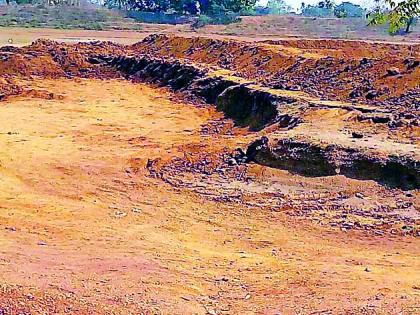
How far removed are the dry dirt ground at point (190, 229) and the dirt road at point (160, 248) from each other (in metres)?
0.03

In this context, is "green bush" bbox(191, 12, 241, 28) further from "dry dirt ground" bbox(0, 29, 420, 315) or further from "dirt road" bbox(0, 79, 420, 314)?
"dirt road" bbox(0, 79, 420, 314)

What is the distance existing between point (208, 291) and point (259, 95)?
11.8 meters

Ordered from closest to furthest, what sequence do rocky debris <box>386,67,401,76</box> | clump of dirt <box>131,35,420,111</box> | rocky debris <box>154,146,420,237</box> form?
rocky debris <box>154,146,420,237</box>, clump of dirt <box>131,35,420,111</box>, rocky debris <box>386,67,401,76</box>

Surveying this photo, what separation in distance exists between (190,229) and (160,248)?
1.21 meters

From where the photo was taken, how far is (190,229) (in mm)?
10281

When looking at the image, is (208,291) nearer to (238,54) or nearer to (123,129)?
(123,129)

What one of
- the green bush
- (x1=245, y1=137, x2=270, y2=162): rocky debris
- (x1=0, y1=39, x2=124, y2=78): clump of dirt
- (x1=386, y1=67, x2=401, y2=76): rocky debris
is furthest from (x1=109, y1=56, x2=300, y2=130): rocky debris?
the green bush

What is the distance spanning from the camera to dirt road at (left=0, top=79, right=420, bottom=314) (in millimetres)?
7121

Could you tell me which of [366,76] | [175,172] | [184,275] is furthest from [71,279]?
[366,76]

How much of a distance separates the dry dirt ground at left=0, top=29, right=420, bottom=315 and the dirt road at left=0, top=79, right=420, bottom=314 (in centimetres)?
3

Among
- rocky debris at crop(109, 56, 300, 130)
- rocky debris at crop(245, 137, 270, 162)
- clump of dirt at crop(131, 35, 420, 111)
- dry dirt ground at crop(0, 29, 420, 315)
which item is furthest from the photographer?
rocky debris at crop(109, 56, 300, 130)

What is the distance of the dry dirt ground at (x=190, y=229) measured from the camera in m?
7.23

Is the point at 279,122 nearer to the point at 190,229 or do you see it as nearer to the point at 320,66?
the point at 320,66

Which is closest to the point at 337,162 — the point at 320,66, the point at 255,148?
the point at 255,148
